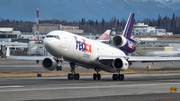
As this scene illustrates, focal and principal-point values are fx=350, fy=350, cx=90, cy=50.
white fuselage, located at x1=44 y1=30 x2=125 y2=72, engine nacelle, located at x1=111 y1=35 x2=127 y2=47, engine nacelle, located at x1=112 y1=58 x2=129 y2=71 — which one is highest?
engine nacelle, located at x1=111 y1=35 x2=127 y2=47

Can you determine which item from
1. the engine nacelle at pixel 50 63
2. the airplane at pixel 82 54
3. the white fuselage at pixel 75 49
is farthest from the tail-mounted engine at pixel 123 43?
the engine nacelle at pixel 50 63

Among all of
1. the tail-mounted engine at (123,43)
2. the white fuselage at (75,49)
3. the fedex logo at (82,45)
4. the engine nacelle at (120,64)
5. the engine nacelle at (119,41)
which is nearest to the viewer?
the white fuselage at (75,49)

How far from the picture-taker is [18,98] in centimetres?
2348

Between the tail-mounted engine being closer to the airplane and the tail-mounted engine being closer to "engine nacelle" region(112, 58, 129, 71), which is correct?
the airplane

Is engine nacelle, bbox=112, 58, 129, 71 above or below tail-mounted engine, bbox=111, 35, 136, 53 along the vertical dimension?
below

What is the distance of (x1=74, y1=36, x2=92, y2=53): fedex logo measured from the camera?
135 ft

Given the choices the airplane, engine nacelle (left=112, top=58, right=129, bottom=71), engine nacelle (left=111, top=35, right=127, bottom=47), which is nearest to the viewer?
the airplane

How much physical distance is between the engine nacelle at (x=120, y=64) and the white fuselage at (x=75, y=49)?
234 centimetres

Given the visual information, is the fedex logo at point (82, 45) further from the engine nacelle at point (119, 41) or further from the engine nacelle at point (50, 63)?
the engine nacelle at point (119, 41)

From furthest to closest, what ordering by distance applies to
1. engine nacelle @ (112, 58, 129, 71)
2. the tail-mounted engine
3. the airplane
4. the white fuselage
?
the tail-mounted engine
engine nacelle @ (112, 58, 129, 71)
the airplane
the white fuselage

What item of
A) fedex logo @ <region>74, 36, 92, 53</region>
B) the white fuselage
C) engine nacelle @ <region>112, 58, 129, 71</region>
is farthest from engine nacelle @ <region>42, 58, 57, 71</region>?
engine nacelle @ <region>112, 58, 129, 71</region>

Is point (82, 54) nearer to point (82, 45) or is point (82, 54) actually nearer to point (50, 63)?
point (82, 45)

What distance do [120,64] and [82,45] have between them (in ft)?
17.4

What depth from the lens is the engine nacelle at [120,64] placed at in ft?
139
